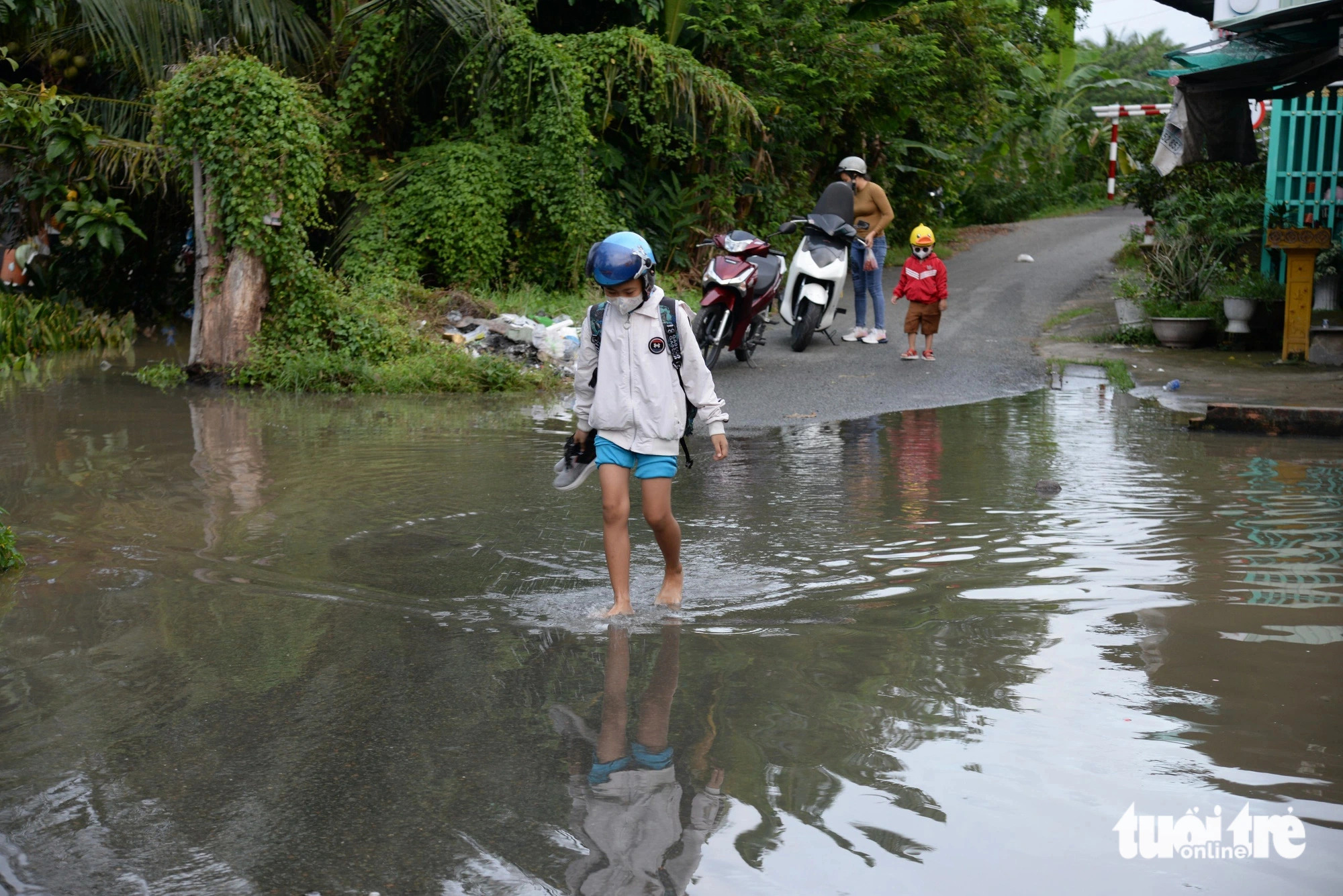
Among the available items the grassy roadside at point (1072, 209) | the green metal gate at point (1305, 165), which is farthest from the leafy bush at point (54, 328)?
the grassy roadside at point (1072, 209)

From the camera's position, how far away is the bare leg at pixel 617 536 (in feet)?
16.2

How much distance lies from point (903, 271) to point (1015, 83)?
12.0 meters

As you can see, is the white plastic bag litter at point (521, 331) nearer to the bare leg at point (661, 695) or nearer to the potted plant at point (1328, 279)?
the bare leg at point (661, 695)

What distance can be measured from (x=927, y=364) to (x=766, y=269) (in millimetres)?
1849

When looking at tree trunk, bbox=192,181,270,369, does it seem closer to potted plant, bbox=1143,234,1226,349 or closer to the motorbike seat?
the motorbike seat

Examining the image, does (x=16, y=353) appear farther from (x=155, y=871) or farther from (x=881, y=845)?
(x=881, y=845)

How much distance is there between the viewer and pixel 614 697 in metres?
4.13

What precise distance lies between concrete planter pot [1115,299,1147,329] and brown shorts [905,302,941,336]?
2.73 meters

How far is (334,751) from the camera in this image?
3.68 m

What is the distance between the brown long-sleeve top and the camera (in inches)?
535

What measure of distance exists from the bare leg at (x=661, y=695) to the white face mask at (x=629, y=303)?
4.07ft

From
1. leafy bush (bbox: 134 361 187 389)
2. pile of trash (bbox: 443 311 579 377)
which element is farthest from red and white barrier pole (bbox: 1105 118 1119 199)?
leafy bush (bbox: 134 361 187 389)

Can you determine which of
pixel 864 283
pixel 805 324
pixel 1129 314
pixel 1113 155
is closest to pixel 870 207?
pixel 864 283

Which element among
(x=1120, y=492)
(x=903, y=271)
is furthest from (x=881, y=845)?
(x=903, y=271)
